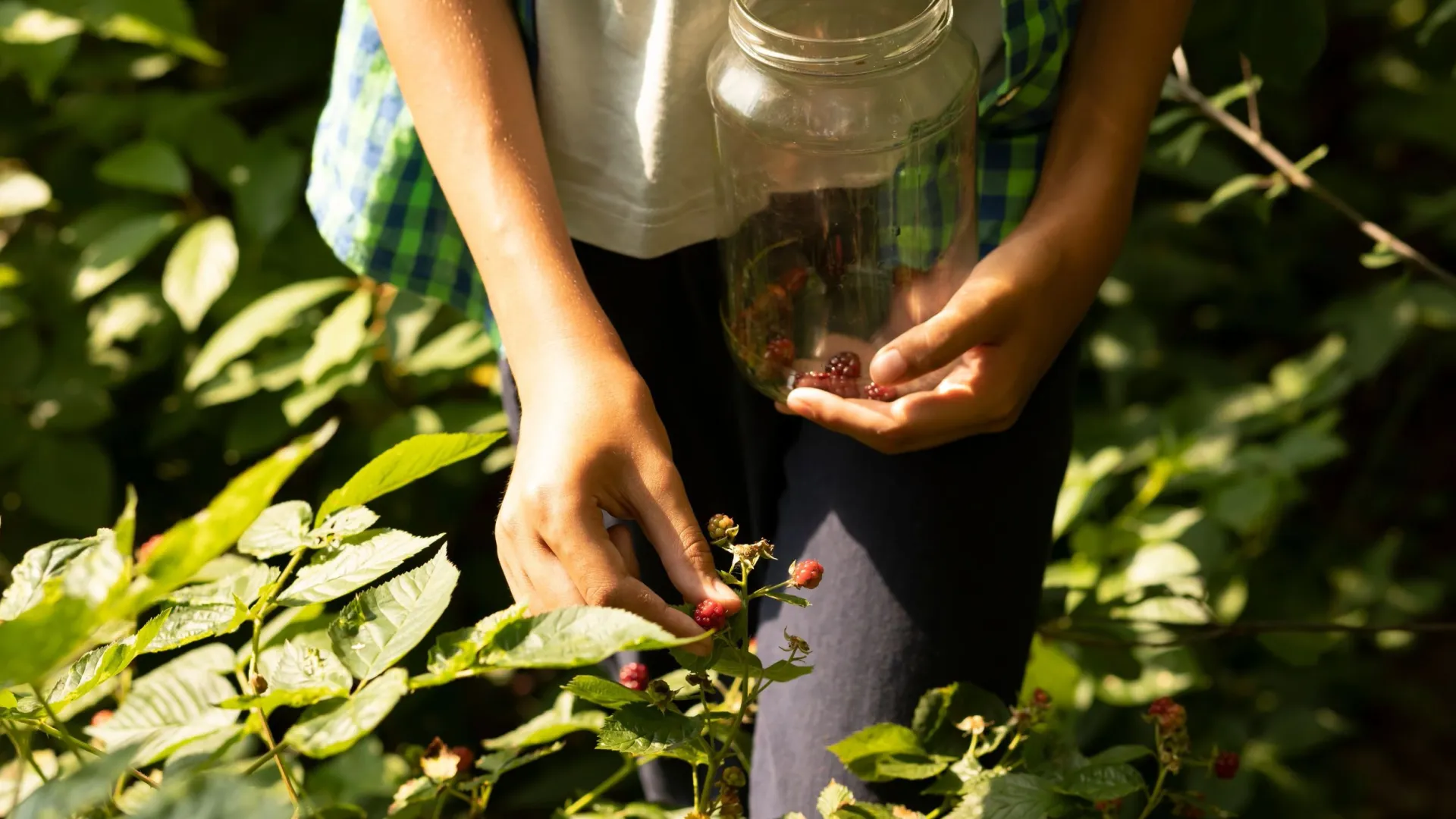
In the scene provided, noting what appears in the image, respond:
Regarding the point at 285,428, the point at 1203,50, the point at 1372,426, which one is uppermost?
the point at 1203,50

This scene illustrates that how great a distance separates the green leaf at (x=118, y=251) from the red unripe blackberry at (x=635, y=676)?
3.85 ft

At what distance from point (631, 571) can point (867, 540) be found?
0.30 m

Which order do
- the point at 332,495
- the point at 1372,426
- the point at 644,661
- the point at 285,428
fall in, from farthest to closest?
the point at 1372,426 < the point at 285,428 < the point at 644,661 < the point at 332,495

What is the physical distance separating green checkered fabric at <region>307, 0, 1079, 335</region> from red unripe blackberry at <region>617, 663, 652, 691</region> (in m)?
0.42

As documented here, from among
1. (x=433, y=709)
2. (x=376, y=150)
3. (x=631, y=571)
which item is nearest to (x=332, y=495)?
(x=631, y=571)

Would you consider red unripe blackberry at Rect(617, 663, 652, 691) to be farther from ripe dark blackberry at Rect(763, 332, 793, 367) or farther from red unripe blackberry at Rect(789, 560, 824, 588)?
ripe dark blackberry at Rect(763, 332, 793, 367)

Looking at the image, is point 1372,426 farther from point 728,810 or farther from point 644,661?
point 728,810

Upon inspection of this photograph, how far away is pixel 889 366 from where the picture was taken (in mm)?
895

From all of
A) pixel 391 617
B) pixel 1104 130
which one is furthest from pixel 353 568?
pixel 1104 130

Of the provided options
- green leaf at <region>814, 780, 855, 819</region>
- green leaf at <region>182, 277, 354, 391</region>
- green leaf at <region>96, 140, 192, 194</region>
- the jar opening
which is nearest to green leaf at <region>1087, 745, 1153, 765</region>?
green leaf at <region>814, 780, 855, 819</region>

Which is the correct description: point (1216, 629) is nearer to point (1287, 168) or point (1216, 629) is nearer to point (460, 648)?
point (1287, 168)

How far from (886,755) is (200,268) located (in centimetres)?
119

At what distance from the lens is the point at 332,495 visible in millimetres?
686

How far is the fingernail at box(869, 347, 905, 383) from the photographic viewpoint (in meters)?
0.89
